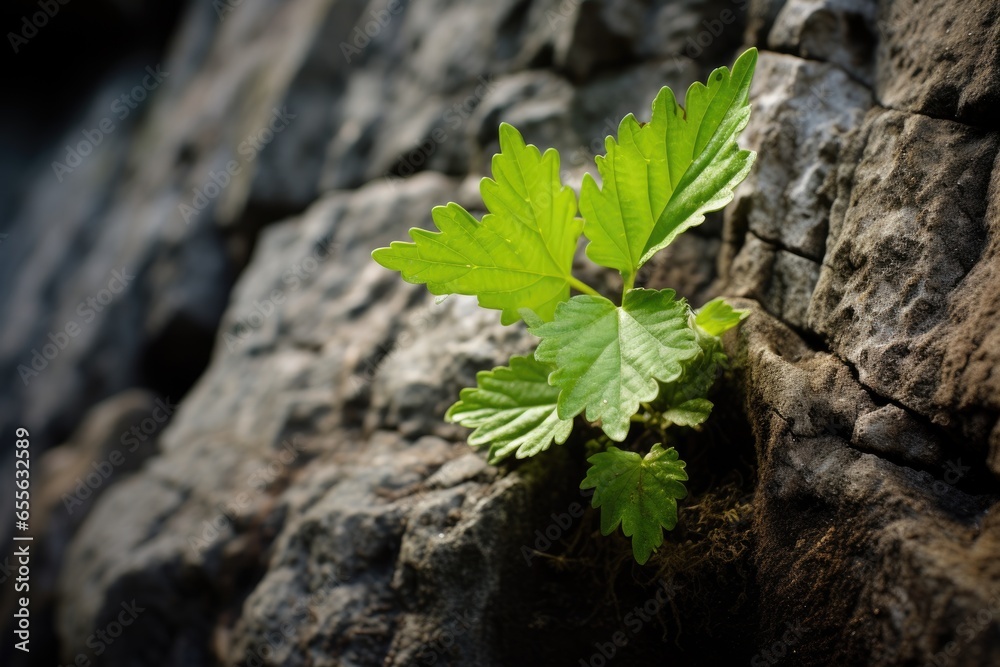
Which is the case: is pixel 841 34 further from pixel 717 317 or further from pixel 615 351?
pixel 615 351

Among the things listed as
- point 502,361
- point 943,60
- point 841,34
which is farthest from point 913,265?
point 502,361

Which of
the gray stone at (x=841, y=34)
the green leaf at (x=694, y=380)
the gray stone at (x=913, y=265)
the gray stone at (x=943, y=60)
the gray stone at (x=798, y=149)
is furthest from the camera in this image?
the gray stone at (x=841, y=34)

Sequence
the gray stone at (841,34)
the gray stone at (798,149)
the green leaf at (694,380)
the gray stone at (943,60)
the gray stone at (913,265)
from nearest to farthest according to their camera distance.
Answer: the gray stone at (913,265), the gray stone at (943,60), the green leaf at (694,380), the gray stone at (798,149), the gray stone at (841,34)

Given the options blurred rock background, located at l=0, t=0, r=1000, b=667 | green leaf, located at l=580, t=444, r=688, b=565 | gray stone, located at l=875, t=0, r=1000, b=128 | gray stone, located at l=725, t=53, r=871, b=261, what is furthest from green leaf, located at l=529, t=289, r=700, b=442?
gray stone, located at l=875, t=0, r=1000, b=128

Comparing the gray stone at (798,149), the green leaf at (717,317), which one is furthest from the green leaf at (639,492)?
the gray stone at (798,149)

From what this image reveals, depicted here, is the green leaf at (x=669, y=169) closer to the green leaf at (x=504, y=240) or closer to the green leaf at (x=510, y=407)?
the green leaf at (x=504, y=240)

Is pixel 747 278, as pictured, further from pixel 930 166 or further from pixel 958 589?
pixel 958 589

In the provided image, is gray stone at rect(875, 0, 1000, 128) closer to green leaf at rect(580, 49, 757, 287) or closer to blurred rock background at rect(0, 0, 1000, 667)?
blurred rock background at rect(0, 0, 1000, 667)
